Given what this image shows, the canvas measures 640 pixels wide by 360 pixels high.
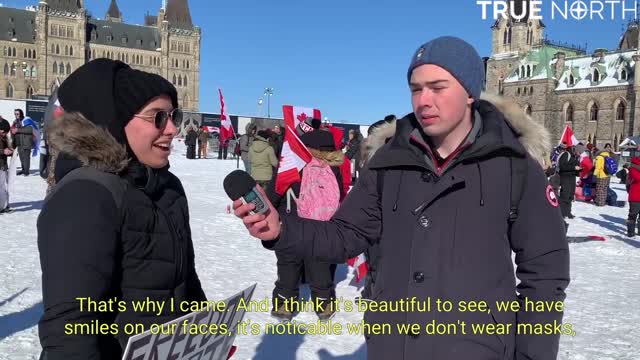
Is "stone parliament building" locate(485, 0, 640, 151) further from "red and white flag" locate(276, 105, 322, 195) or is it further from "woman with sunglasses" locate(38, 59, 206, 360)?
"woman with sunglasses" locate(38, 59, 206, 360)

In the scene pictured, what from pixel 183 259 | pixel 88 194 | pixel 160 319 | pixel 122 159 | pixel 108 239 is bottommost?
pixel 160 319

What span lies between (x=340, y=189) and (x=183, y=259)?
3.70 meters

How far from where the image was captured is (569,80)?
187 feet

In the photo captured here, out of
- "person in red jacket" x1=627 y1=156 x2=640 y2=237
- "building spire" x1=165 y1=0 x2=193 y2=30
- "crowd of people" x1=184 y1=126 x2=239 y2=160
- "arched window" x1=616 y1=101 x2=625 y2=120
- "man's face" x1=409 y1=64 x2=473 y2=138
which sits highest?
"building spire" x1=165 y1=0 x2=193 y2=30

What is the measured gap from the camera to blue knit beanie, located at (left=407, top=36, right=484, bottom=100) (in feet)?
6.02

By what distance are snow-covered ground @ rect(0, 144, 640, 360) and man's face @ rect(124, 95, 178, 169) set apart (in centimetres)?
262

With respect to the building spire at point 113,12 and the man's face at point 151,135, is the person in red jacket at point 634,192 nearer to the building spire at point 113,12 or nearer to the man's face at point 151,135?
the man's face at point 151,135

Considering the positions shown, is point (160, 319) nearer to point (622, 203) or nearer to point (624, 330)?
point (624, 330)

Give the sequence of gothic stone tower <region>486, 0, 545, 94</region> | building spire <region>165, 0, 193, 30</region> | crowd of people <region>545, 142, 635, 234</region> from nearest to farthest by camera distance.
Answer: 1. crowd of people <region>545, 142, 635, 234</region>
2. gothic stone tower <region>486, 0, 545, 94</region>
3. building spire <region>165, 0, 193, 30</region>

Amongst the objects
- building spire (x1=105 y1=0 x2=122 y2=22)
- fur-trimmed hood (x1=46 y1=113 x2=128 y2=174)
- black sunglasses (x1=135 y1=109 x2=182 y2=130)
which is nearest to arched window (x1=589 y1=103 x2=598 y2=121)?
black sunglasses (x1=135 y1=109 x2=182 y2=130)

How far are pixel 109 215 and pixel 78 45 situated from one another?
9357 cm

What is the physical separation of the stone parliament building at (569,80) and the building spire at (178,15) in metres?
56.7

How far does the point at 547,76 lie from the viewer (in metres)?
57.2

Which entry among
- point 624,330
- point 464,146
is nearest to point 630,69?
point 624,330
